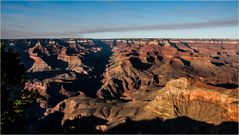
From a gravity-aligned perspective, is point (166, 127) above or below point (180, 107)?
below

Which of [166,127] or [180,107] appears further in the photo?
[180,107]

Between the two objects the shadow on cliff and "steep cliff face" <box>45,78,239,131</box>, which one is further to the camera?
"steep cliff face" <box>45,78,239,131</box>

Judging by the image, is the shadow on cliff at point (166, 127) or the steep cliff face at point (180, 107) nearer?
the shadow on cliff at point (166, 127)

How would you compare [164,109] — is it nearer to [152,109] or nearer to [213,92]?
[152,109]

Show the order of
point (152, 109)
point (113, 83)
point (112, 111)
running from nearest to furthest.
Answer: point (152, 109) < point (112, 111) < point (113, 83)

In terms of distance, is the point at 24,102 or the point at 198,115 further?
the point at 198,115

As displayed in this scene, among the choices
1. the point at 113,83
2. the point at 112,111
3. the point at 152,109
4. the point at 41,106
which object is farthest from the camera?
the point at 113,83

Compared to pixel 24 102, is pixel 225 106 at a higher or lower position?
lower

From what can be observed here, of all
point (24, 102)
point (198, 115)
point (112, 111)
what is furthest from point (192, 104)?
point (24, 102)
